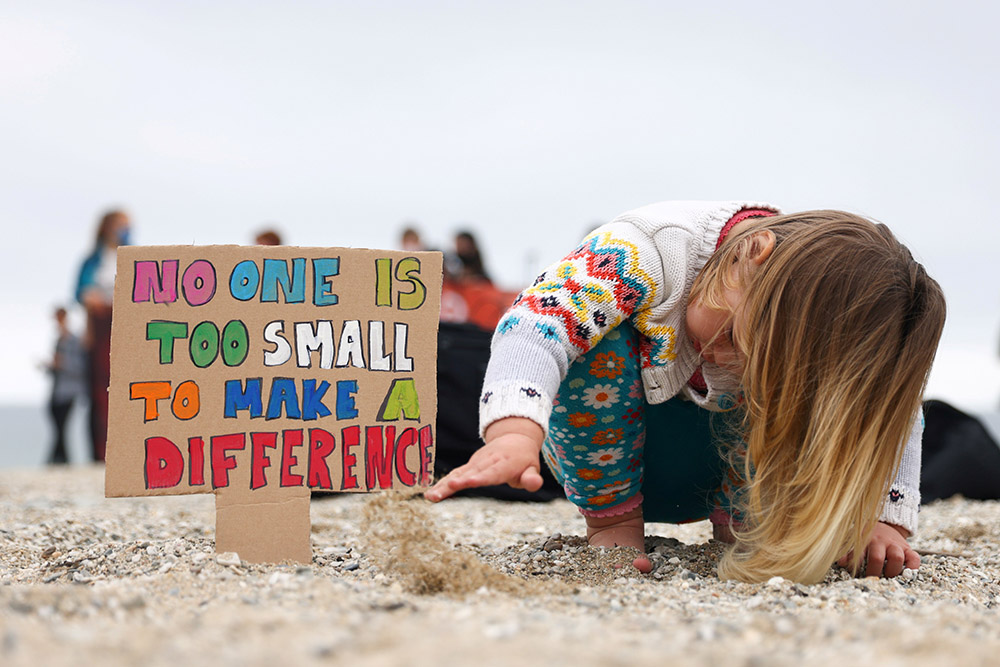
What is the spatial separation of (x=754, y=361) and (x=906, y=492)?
2.05 ft

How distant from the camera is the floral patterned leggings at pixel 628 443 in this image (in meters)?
1.88

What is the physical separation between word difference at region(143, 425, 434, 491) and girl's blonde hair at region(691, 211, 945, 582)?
75 cm

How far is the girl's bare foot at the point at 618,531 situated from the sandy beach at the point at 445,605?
0.20ft

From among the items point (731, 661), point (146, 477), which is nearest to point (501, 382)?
point (731, 661)

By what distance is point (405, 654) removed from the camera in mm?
965

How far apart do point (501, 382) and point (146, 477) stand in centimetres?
83

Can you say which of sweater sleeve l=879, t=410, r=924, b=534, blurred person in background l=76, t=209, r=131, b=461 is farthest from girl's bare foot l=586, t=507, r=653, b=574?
blurred person in background l=76, t=209, r=131, b=461

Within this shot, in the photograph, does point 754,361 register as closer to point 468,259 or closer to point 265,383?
point 265,383

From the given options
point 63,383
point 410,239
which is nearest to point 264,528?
point 410,239

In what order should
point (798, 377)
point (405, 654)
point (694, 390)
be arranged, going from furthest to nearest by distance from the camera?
point (694, 390), point (798, 377), point (405, 654)

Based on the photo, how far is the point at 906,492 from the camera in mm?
1999

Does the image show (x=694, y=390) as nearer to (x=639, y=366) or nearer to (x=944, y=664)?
(x=639, y=366)

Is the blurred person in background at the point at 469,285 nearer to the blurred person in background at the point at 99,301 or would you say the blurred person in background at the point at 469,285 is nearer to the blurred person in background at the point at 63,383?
the blurred person in background at the point at 99,301

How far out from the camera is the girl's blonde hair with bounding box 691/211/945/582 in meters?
1.67
